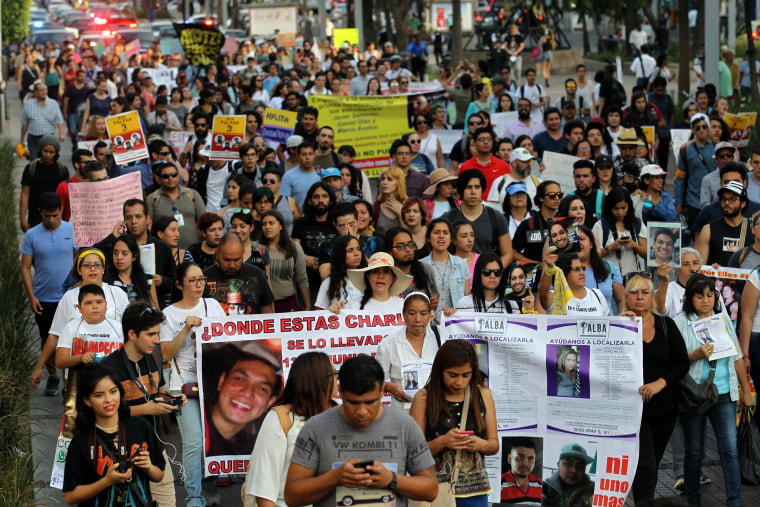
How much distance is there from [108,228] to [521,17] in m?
37.6

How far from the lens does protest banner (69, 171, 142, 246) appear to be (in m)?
11.1

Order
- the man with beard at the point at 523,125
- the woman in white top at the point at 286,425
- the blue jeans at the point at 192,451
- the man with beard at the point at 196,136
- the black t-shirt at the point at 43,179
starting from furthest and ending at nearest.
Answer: the man with beard at the point at 523,125
the man with beard at the point at 196,136
the black t-shirt at the point at 43,179
the blue jeans at the point at 192,451
the woman in white top at the point at 286,425

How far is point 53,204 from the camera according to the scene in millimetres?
10242

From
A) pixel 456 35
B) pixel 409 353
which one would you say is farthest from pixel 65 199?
pixel 456 35

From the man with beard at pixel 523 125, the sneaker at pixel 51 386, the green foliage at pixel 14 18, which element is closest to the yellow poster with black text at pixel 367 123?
the man with beard at pixel 523 125

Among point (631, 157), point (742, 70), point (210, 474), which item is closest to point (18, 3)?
point (742, 70)

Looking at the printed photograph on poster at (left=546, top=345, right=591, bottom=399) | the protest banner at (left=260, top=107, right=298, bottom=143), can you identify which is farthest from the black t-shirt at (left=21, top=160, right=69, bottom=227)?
the printed photograph on poster at (left=546, top=345, right=591, bottom=399)

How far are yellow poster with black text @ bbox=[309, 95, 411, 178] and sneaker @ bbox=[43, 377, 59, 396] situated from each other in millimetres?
7211

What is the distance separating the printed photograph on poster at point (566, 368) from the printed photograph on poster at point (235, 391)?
1762mm

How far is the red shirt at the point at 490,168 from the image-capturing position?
40.8ft

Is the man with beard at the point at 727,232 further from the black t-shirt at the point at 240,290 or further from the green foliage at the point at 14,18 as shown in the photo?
the green foliage at the point at 14,18

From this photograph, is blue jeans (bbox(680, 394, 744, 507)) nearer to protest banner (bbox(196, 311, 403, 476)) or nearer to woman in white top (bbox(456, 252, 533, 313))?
woman in white top (bbox(456, 252, 533, 313))

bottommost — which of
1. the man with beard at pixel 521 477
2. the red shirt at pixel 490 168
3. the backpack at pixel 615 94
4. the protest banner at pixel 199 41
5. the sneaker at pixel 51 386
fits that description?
the sneaker at pixel 51 386

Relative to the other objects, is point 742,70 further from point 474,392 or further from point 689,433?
point 474,392
